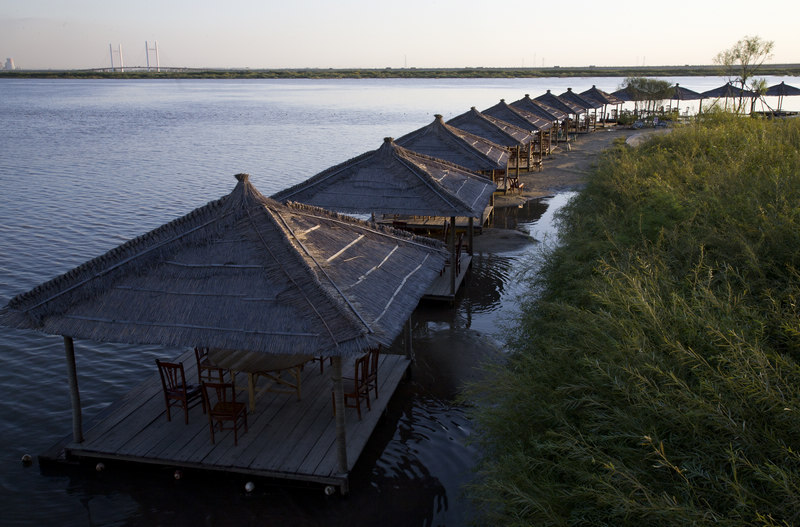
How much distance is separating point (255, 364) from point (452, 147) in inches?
449

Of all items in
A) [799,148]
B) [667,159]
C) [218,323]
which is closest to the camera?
[218,323]

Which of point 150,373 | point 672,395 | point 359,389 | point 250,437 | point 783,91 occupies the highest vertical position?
point 783,91

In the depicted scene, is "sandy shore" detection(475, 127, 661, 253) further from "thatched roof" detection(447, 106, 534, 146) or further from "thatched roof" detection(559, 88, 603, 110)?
"thatched roof" detection(447, 106, 534, 146)

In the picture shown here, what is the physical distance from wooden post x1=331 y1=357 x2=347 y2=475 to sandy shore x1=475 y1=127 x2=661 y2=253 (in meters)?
10.2

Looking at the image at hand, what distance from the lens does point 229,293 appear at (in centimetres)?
666

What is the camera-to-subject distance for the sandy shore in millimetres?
17172

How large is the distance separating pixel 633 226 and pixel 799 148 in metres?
3.92

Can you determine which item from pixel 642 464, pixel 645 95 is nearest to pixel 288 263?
pixel 642 464

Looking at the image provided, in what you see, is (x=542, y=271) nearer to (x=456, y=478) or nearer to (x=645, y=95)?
(x=456, y=478)

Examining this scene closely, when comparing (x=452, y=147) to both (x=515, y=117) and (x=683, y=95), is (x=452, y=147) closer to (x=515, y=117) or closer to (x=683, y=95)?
(x=515, y=117)

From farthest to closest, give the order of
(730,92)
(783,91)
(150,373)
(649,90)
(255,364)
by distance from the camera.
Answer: (649,90), (783,91), (730,92), (150,373), (255,364)

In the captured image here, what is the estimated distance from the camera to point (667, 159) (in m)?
12.9

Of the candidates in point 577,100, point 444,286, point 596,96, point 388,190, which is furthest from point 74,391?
point 596,96

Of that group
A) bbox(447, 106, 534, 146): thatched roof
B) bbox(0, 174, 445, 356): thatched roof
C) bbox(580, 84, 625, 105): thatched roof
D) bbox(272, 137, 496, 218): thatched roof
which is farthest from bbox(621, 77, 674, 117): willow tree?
bbox(0, 174, 445, 356): thatched roof
